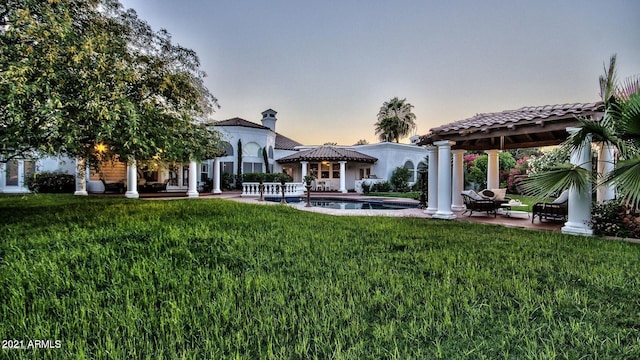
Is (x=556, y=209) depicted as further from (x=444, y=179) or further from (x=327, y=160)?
(x=327, y=160)

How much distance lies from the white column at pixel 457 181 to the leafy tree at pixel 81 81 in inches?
468

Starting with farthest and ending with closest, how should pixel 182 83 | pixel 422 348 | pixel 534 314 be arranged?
1. pixel 182 83
2. pixel 534 314
3. pixel 422 348

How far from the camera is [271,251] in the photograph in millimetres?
5805

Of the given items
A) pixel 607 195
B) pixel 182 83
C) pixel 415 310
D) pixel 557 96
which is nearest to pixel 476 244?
pixel 415 310

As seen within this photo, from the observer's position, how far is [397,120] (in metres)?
38.2

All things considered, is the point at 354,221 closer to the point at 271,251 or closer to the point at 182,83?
the point at 271,251

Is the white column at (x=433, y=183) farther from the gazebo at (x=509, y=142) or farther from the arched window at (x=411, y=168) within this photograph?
the arched window at (x=411, y=168)

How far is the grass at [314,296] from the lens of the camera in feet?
8.76

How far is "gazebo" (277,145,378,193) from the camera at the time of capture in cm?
2706

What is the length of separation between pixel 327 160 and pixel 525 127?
1945 centimetres

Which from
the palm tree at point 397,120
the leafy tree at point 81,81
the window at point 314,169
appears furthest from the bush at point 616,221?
the palm tree at point 397,120

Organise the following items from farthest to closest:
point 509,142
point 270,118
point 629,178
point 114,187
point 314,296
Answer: point 270,118, point 114,187, point 509,142, point 629,178, point 314,296

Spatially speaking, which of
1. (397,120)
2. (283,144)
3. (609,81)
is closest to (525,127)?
(609,81)

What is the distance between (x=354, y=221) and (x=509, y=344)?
7.00m
